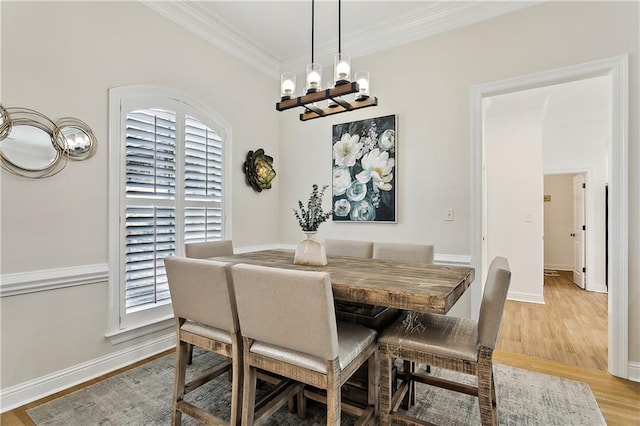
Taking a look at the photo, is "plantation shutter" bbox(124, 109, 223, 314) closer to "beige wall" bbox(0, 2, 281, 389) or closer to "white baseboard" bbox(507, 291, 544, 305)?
"beige wall" bbox(0, 2, 281, 389)

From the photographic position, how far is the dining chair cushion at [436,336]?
146 centimetres

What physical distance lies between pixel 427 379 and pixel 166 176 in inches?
100

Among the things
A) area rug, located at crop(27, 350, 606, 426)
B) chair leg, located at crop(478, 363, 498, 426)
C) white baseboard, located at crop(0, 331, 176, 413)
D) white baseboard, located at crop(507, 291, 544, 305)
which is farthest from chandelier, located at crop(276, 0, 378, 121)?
white baseboard, located at crop(507, 291, 544, 305)

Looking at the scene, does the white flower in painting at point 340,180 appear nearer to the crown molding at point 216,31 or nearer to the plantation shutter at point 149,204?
the crown molding at point 216,31

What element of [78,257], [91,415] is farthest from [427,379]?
[78,257]

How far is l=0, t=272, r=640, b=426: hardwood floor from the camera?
6.39 feet

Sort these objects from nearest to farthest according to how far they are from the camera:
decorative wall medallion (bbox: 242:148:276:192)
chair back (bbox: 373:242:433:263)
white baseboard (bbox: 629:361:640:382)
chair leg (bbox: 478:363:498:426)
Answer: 1. chair leg (bbox: 478:363:498:426)
2. white baseboard (bbox: 629:361:640:382)
3. chair back (bbox: 373:242:433:263)
4. decorative wall medallion (bbox: 242:148:276:192)

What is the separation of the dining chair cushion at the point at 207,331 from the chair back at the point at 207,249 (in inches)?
33.6

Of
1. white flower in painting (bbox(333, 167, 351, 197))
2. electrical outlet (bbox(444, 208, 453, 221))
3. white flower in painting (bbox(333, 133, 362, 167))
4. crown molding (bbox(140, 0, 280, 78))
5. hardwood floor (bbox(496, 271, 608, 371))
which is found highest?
crown molding (bbox(140, 0, 280, 78))

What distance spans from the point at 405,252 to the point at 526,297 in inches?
121

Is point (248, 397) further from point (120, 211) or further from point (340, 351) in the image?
point (120, 211)

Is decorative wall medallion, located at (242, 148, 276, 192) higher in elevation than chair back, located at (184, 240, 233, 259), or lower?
higher

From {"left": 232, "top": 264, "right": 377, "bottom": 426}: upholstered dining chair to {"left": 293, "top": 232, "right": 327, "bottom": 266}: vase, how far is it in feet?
1.82

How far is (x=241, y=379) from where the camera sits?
1.66 m
